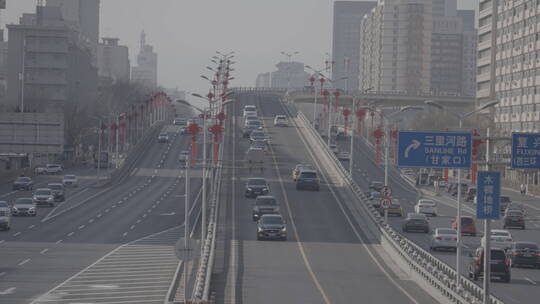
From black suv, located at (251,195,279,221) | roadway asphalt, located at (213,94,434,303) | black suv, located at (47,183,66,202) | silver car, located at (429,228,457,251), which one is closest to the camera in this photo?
roadway asphalt, located at (213,94,434,303)

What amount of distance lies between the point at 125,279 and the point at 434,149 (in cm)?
1506

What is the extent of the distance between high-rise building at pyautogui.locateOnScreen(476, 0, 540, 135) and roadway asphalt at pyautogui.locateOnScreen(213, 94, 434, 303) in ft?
124

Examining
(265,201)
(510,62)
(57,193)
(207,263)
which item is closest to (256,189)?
(265,201)

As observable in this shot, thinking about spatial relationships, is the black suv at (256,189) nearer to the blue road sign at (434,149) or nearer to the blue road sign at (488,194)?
the blue road sign at (434,149)

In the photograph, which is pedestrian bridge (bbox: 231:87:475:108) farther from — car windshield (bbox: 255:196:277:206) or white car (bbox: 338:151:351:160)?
car windshield (bbox: 255:196:277:206)

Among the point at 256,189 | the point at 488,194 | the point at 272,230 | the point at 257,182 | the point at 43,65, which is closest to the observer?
the point at 488,194

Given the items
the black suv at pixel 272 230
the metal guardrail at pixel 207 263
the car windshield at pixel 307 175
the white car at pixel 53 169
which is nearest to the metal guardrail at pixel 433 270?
the black suv at pixel 272 230

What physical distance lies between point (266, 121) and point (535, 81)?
44818 millimetres

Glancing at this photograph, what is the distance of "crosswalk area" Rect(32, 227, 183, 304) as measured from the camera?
1465 inches

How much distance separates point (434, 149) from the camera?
35219 mm

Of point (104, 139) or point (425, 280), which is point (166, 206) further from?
point (104, 139)

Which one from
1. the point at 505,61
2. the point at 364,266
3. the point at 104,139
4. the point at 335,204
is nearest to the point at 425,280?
the point at 364,266

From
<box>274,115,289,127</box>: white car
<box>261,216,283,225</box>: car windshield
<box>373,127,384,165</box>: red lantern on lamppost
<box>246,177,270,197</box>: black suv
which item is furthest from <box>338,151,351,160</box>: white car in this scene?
<box>261,216,283,225</box>: car windshield

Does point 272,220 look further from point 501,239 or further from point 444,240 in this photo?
point 501,239
